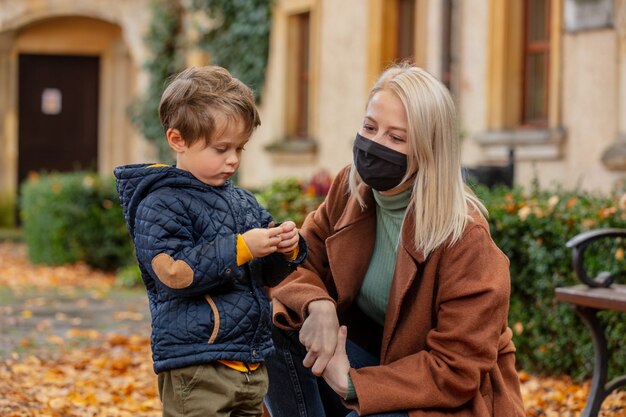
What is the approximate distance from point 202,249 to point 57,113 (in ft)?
59.9

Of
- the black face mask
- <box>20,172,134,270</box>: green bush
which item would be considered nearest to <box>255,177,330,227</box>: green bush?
the black face mask

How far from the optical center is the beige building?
9.33 meters

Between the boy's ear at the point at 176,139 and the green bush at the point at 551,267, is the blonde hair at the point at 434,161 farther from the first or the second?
the green bush at the point at 551,267

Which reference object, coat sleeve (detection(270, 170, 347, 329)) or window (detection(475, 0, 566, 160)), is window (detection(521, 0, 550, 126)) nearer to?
window (detection(475, 0, 566, 160))

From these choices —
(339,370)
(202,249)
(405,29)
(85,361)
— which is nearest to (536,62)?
(405,29)

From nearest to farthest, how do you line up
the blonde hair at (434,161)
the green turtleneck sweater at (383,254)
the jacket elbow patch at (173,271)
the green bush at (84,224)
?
1. the jacket elbow patch at (173,271)
2. the blonde hair at (434,161)
3. the green turtleneck sweater at (383,254)
4. the green bush at (84,224)

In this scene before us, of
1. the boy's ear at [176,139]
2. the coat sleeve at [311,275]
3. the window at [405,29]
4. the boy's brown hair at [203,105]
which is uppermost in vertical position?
the window at [405,29]

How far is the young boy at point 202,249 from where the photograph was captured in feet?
10.6

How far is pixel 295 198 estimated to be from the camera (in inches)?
332

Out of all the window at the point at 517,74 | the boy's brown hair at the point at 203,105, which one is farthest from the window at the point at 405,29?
the boy's brown hair at the point at 203,105

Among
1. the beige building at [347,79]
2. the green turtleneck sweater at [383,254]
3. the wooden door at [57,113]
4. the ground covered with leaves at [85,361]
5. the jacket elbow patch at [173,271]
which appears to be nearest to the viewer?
the jacket elbow patch at [173,271]

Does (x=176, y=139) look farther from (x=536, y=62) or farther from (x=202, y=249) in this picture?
(x=536, y=62)

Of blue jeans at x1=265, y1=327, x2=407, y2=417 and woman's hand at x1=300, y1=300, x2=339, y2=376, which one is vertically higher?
woman's hand at x1=300, y1=300, x2=339, y2=376

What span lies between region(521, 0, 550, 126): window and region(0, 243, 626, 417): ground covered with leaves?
151 inches
